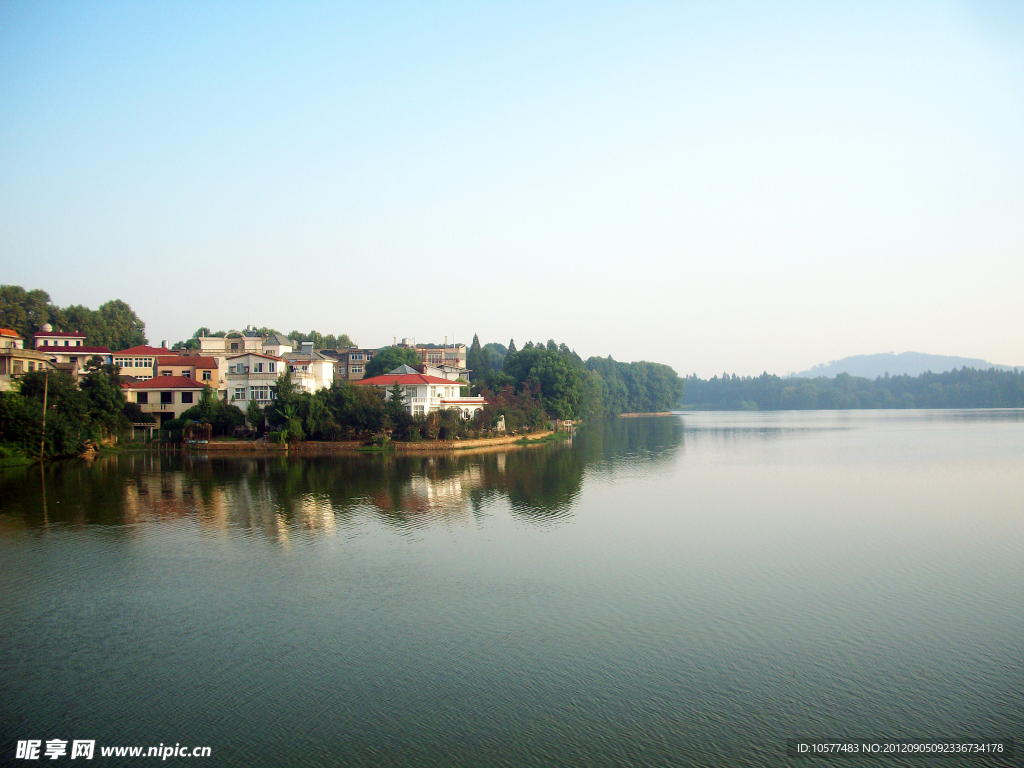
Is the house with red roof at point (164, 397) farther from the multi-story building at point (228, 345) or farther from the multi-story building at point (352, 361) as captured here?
the multi-story building at point (352, 361)

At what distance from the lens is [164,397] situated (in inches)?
1423

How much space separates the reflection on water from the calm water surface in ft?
0.71

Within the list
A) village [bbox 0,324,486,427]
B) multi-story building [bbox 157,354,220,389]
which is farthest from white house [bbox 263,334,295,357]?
multi-story building [bbox 157,354,220,389]

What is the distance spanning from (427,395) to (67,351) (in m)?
21.6

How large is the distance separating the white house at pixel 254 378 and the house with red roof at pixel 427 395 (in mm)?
4433

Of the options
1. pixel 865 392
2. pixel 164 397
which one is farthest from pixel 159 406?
pixel 865 392

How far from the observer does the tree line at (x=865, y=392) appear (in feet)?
327

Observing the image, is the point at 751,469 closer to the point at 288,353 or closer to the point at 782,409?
the point at 288,353

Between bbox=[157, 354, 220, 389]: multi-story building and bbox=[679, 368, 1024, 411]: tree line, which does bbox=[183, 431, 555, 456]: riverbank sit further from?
bbox=[679, 368, 1024, 411]: tree line

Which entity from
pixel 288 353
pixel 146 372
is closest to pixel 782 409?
pixel 288 353

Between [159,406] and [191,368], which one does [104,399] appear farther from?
[191,368]

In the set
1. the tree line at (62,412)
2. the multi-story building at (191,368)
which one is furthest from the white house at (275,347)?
the tree line at (62,412)

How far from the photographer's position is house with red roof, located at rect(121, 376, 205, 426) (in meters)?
35.8

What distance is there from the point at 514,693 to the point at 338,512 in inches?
437
